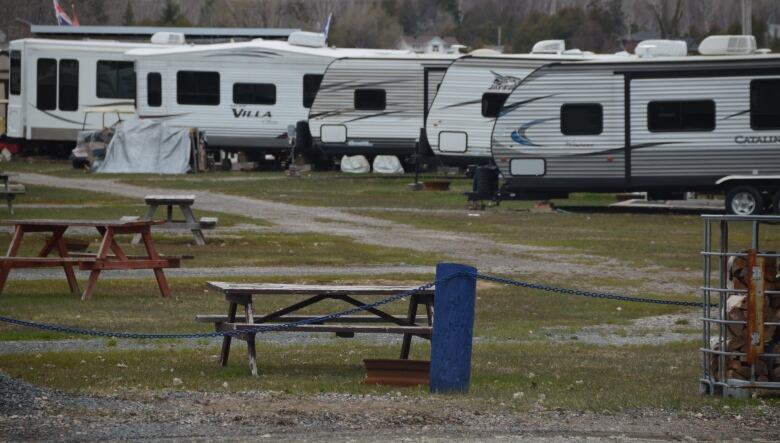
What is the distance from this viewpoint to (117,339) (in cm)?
1331

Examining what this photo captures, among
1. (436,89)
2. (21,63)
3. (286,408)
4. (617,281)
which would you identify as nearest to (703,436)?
(286,408)

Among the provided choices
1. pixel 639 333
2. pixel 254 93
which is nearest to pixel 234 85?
pixel 254 93

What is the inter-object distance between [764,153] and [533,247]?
26.3ft

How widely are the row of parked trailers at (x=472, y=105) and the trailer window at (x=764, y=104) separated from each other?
0.03 metres

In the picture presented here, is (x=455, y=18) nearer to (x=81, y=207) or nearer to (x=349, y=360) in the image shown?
(x=81, y=207)

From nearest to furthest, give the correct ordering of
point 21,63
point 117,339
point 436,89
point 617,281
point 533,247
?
point 117,339, point 617,281, point 533,247, point 436,89, point 21,63

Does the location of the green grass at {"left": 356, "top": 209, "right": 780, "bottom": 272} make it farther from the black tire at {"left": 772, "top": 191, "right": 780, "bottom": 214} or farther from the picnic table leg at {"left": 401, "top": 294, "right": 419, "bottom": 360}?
the picnic table leg at {"left": 401, "top": 294, "right": 419, "bottom": 360}

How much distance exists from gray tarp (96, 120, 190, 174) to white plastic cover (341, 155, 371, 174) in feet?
17.4

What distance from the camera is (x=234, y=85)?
44656 millimetres

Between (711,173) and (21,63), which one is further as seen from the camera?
(21,63)

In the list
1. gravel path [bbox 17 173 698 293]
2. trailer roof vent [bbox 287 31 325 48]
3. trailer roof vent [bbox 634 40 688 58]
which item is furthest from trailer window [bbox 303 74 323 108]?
trailer roof vent [bbox 634 40 688 58]

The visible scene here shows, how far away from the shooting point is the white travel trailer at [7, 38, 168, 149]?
156 feet

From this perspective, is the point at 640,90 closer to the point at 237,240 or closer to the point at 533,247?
the point at 533,247

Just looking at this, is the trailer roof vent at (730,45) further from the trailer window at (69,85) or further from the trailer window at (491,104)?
the trailer window at (69,85)
